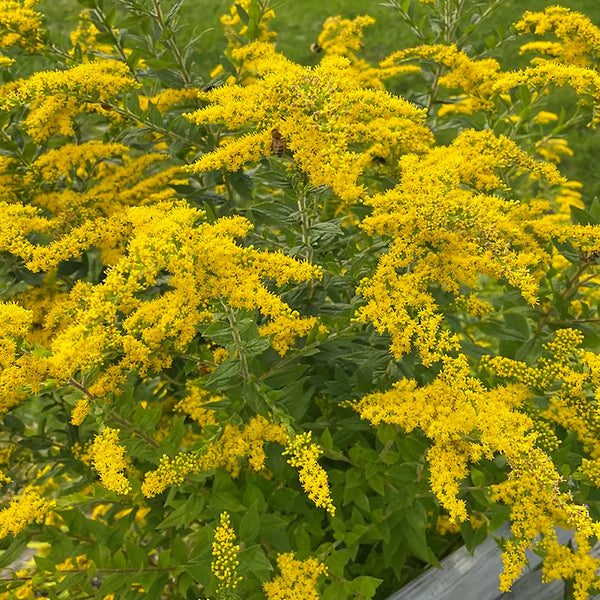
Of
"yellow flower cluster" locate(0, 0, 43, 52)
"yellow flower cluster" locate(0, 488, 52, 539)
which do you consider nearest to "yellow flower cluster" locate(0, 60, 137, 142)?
"yellow flower cluster" locate(0, 0, 43, 52)

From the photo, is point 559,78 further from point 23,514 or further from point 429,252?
A: point 23,514

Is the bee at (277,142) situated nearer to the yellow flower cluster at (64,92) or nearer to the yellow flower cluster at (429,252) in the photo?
the yellow flower cluster at (429,252)

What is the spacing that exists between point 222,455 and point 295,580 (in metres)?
0.55

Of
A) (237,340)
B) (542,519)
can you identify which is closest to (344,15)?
(237,340)

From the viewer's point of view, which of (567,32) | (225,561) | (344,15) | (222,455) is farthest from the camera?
(344,15)

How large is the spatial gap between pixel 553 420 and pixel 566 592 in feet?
3.24

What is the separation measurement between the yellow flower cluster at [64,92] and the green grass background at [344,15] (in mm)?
5151

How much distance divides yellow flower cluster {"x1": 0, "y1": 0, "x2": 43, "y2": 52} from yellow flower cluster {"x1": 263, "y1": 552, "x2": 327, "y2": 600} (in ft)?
9.81

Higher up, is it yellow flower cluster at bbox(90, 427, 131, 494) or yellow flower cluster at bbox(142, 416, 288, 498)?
yellow flower cluster at bbox(90, 427, 131, 494)

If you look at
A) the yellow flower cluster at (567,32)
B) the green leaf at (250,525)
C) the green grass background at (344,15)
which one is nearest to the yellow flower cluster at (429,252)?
the green leaf at (250,525)

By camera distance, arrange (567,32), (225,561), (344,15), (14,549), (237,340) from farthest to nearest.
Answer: (344,15) → (567,32) → (14,549) → (237,340) → (225,561)

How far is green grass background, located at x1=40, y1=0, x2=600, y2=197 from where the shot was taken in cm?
748

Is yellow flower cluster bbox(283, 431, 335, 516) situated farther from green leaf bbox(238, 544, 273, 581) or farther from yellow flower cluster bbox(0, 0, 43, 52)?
yellow flower cluster bbox(0, 0, 43, 52)

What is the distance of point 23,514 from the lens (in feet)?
6.89
